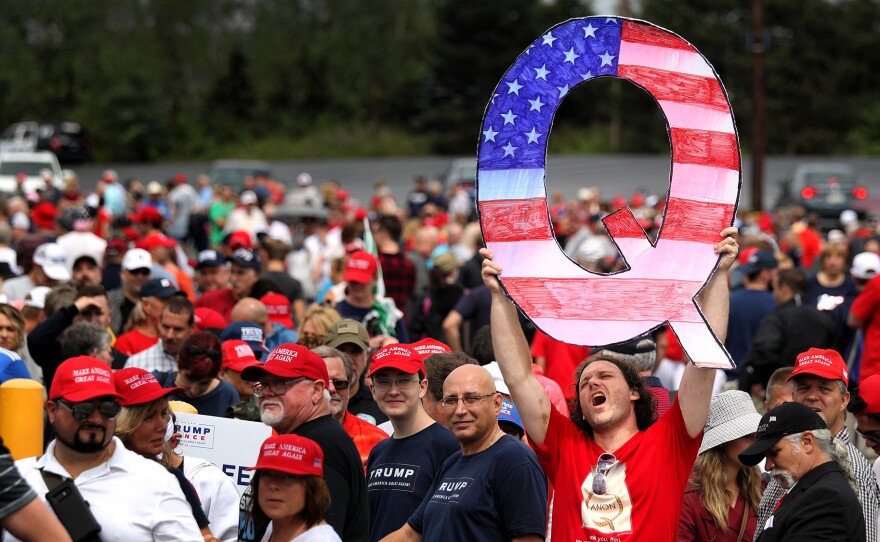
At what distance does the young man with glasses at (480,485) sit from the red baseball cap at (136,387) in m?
1.07

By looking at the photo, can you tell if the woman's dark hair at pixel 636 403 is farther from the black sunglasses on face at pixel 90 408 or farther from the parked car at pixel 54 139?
the parked car at pixel 54 139

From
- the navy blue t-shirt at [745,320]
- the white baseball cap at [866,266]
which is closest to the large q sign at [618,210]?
the navy blue t-shirt at [745,320]

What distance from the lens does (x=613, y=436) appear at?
4.98 m

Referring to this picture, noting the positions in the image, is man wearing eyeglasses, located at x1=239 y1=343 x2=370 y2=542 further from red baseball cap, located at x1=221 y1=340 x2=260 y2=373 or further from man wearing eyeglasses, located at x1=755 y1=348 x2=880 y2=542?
man wearing eyeglasses, located at x1=755 y1=348 x2=880 y2=542

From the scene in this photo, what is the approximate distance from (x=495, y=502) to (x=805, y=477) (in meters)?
1.13

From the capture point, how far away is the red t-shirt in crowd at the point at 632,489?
4762 mm

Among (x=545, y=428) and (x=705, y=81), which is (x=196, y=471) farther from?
(x=705, y=81)

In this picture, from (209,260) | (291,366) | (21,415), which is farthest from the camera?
(209,260)

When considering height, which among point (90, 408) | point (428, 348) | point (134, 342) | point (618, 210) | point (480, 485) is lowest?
point (134, 342)

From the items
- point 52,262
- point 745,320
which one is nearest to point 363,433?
point 745,320

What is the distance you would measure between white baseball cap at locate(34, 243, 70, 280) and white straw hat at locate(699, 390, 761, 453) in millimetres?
6076

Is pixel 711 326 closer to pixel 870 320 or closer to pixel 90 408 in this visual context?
pixel 90 408

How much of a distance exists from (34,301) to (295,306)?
7.59 feet

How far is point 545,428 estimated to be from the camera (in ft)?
16.4
